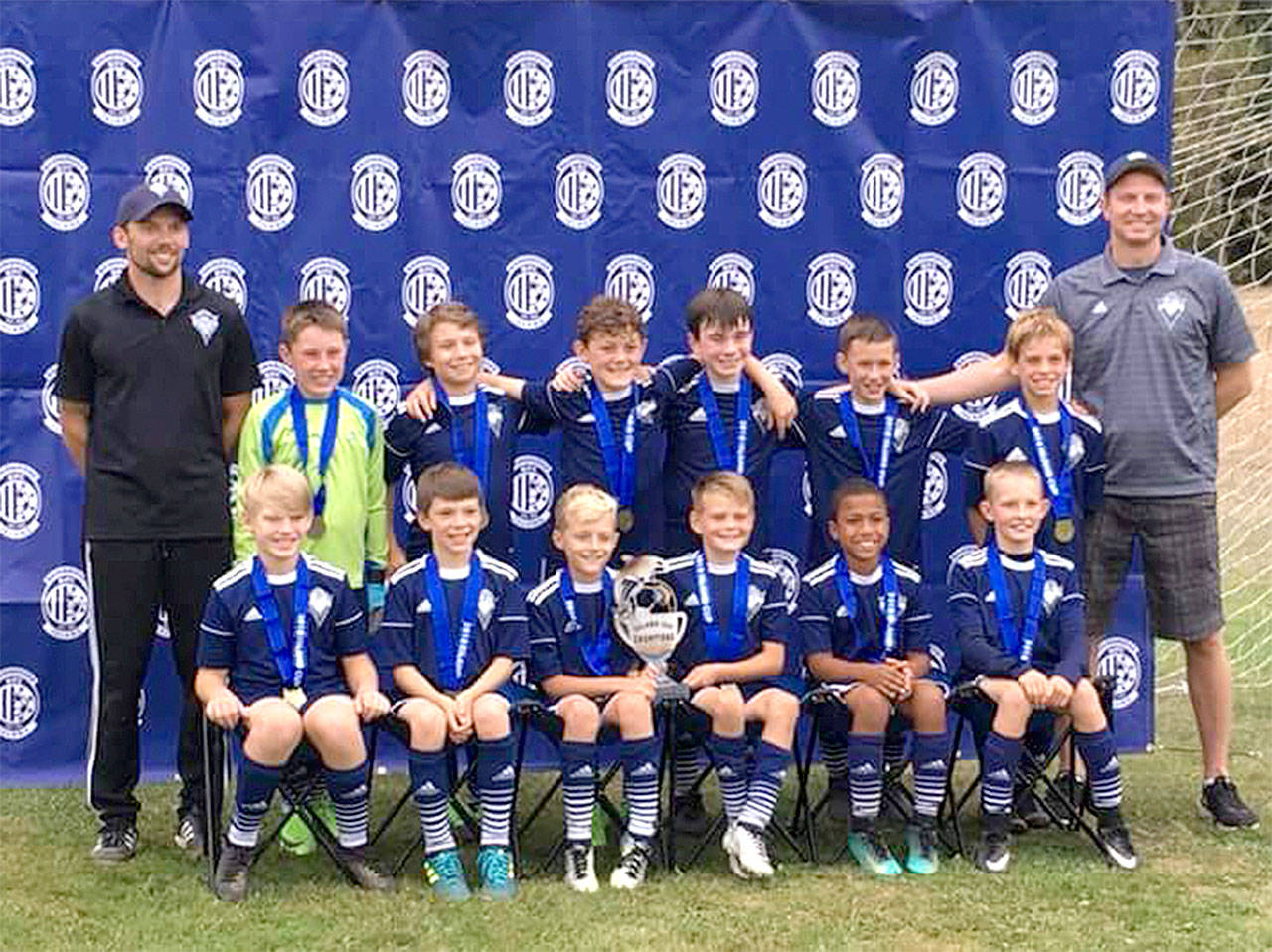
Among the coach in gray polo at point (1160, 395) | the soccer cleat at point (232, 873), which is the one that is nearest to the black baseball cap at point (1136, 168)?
the coach in gray polo at point (1160, 395)

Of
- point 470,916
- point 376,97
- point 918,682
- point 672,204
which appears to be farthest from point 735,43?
point 470,916

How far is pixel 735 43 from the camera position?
549cm

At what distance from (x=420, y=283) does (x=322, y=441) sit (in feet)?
3.13

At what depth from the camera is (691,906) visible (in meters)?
4.21

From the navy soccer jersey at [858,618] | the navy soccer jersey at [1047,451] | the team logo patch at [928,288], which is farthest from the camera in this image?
the team logo patch at [928,288]

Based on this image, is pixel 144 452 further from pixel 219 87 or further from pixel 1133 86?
pixel 1133 86

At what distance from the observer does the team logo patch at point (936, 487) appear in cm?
571

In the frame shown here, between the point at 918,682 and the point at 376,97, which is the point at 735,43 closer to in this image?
the point at 376,97

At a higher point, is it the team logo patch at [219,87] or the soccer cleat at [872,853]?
the team logo patch at [219,87]

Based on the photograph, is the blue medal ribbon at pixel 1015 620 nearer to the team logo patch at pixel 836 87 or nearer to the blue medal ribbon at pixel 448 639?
the blue medal ribbon at pixel 448 639

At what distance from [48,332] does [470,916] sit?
7.83 feet

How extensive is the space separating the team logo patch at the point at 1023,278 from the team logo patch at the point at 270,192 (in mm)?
2327

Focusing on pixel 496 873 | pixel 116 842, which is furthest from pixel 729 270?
pixel 116 842

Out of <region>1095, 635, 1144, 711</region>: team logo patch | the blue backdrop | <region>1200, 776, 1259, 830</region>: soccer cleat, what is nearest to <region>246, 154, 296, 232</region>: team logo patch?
the blue backdrop
